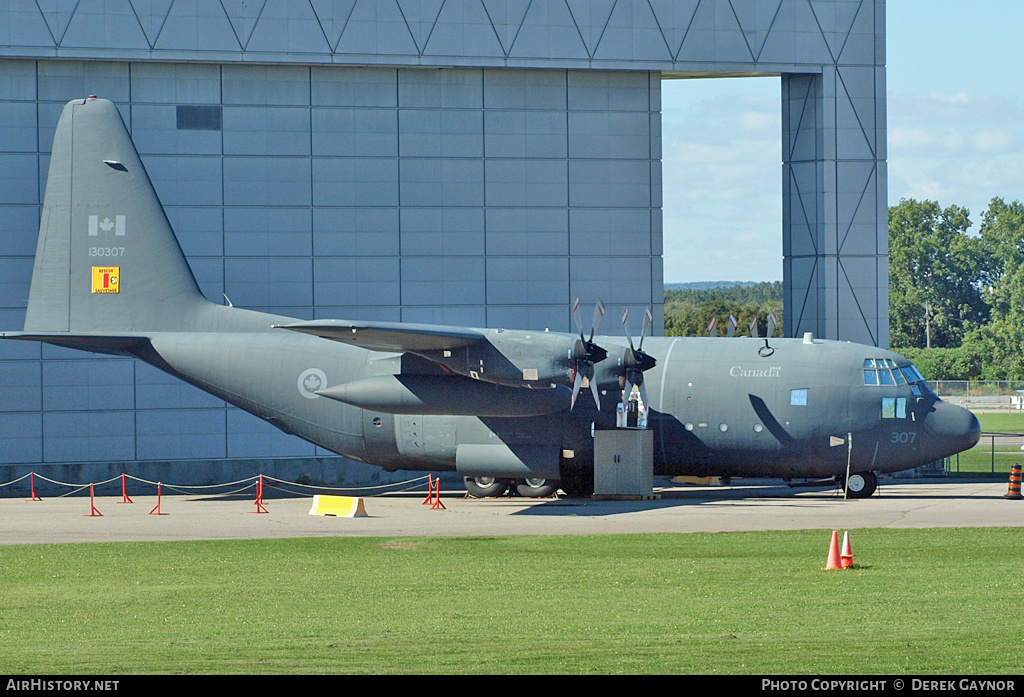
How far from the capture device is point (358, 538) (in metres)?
24.4

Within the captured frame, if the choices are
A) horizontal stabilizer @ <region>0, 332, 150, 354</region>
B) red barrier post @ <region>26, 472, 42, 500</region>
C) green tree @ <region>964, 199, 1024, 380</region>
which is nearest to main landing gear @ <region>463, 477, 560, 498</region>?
horizontal stabilizer @ <region>0, 332, 150, 354</region>

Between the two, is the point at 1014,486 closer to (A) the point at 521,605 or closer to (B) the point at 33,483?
(A) the point at 521,605

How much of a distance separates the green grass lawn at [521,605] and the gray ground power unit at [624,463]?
7.05 m

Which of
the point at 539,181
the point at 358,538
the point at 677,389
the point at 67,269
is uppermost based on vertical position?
the point at 539,181

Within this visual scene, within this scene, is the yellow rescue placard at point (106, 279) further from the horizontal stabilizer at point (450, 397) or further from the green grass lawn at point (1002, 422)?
the green grass lawn at point (1002, 422)

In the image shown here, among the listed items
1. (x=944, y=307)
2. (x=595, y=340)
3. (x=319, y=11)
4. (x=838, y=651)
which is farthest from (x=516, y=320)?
(x=944, y=307)

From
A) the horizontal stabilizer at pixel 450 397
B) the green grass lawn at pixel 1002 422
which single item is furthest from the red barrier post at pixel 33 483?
the green grass lawn at pixel 1002 422

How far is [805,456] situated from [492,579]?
573 inches

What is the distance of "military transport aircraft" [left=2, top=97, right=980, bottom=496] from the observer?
30766 mm

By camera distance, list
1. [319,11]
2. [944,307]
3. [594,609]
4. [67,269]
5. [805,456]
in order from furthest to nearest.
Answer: [944,307]
[319,11]
[67,269]
[805,456]
[594,609]

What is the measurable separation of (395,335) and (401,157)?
13127mm

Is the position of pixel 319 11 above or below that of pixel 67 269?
above

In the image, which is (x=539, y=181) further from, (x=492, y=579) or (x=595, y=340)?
(x=492, y=579)

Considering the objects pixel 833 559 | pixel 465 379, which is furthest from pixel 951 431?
pixel 833 559
